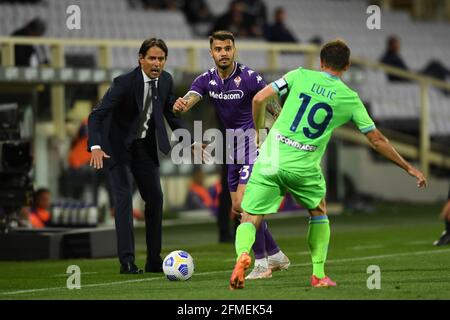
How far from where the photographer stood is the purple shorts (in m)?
11.5

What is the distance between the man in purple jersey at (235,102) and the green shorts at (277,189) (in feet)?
4.94

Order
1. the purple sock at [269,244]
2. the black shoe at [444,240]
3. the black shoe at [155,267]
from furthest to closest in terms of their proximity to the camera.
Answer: the black shoe at [444,240] < the black shoe at [155,267] < the purple sock at [269,244]

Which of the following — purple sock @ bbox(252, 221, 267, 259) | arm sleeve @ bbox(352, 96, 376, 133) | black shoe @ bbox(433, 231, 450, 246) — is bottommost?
black shoe @ bbox(433, 231, 450, 246)

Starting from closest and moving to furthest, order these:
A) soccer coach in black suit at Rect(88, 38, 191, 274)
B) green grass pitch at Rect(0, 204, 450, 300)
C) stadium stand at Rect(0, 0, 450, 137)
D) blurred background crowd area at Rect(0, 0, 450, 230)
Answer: green grass pitch at Rect(0, 204, 450, 300) → soccer coach in black suit at Rect(88, 38, 191, 274) → blurred background crowd area at Rect(0, 0, 450, 230) → stadium stand at Rect(0, 0, 450, 137)

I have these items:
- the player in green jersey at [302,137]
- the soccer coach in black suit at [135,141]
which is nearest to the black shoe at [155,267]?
the soccer coach in black suit at [135,141]

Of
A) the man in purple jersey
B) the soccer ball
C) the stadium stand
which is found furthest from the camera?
the stadium stand

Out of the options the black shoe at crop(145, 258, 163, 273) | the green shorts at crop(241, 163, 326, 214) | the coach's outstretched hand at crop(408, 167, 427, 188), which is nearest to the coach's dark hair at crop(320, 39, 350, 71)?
the green shorts at crop(241, 163, 326, 214)

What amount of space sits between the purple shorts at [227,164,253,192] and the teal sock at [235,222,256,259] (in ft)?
4.99

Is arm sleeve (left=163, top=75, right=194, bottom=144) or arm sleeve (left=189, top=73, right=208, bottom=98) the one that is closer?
arm sleeve (left=189, top=73, right=208, bottom=98)

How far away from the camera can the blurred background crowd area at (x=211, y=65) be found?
22.0 meters

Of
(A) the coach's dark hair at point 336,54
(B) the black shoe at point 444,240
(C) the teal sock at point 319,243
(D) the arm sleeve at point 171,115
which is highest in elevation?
(A) the coach's dark hair at point 336,54

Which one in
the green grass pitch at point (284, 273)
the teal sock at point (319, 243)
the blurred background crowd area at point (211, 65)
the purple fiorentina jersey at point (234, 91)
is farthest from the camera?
the blurred background crowd area at point (211, 65)

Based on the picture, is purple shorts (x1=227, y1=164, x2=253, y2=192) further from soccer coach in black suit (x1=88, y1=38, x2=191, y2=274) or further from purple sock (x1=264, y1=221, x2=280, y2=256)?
soccer coach in black suit (x1=88, y1=38, x2=191, y2=274)

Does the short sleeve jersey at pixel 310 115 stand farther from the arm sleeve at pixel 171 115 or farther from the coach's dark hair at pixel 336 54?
the arm sleeve at pixel 171 115
